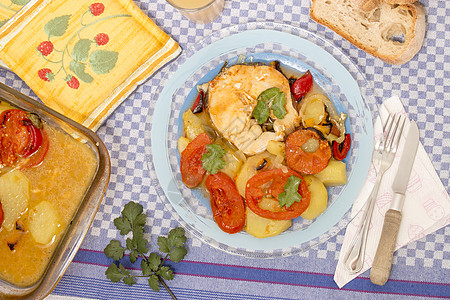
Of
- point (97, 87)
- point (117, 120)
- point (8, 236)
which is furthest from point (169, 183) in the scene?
point (8, 236)

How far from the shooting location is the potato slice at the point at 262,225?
1659 millimetres

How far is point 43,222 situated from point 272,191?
101 cm

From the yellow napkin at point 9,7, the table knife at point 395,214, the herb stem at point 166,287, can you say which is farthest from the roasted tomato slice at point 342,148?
the yellow napkin at point 9,7

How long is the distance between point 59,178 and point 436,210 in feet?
5.58

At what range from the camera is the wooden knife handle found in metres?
1.70

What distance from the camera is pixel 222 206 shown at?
167 cm

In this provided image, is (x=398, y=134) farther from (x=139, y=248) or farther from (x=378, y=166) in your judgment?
(x=139, y=248)

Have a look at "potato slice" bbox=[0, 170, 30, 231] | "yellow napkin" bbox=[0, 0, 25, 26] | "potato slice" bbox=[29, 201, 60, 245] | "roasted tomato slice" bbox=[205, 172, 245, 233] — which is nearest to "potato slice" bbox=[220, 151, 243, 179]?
"roasted tomato slice" bbox=[205, 172, 245, 233]

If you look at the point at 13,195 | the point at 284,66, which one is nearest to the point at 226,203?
the point at 284,66

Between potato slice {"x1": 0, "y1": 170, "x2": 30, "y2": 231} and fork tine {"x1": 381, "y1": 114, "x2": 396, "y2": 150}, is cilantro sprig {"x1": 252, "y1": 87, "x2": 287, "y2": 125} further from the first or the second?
potato slice {"x1": 0, "y1": 170, "x2": 30, "y2": 231}

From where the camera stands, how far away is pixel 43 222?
1694mm

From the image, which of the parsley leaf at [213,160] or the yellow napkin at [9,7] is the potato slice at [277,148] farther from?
the yellow napkin at [9,7]

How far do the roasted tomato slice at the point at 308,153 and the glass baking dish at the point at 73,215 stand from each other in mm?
827

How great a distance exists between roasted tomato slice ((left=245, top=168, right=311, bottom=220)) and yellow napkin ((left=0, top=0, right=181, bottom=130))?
71 cm
